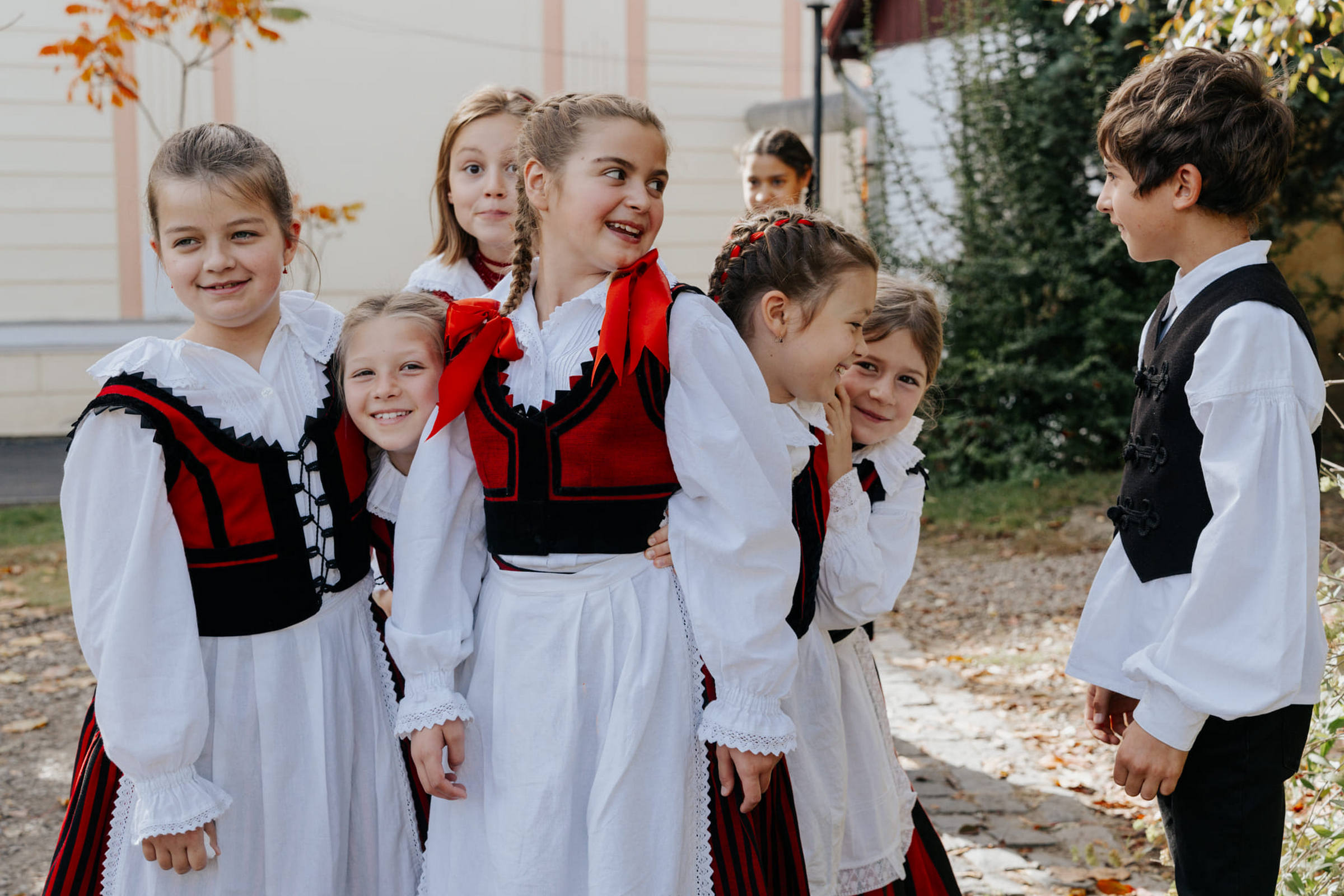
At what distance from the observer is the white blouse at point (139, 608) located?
1.71 m

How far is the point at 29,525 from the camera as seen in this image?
25.3 ft

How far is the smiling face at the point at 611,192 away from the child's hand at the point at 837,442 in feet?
1.45

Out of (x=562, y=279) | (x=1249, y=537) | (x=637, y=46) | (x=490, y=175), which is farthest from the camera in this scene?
(x=637, y=46)

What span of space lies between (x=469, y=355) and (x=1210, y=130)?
1.17m

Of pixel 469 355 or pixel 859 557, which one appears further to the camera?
pixel 859 557

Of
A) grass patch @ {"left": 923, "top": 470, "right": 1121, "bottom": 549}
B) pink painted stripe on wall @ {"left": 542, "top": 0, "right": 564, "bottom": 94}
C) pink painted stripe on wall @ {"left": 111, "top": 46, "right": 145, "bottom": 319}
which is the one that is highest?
pink painted stripe on wall @ {"left": 542, "top": 0, "right": 564, "bottom": 94}

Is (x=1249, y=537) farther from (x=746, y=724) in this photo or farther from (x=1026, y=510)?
(x=1026, y=510)

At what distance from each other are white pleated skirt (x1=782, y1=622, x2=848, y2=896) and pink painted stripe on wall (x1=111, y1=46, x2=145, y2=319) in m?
10.7

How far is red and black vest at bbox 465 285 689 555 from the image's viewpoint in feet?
5.76

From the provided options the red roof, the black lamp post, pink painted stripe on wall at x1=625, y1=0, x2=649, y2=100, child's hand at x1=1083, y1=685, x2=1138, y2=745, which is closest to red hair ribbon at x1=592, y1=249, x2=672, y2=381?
child's hand at x1=1083, y1=685, x2=1138, y2=745

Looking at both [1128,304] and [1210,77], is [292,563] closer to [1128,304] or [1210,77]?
[1210,77]

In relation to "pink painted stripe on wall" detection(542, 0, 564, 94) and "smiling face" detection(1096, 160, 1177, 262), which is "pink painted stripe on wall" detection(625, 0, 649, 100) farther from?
"smiling face" detection(1096, 160, 1177, 262)

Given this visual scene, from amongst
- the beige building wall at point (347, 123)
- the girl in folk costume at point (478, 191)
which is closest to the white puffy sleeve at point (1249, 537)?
the girl in folk costume at point (478, 191)

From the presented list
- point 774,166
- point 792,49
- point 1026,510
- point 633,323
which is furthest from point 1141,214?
point 792,49
